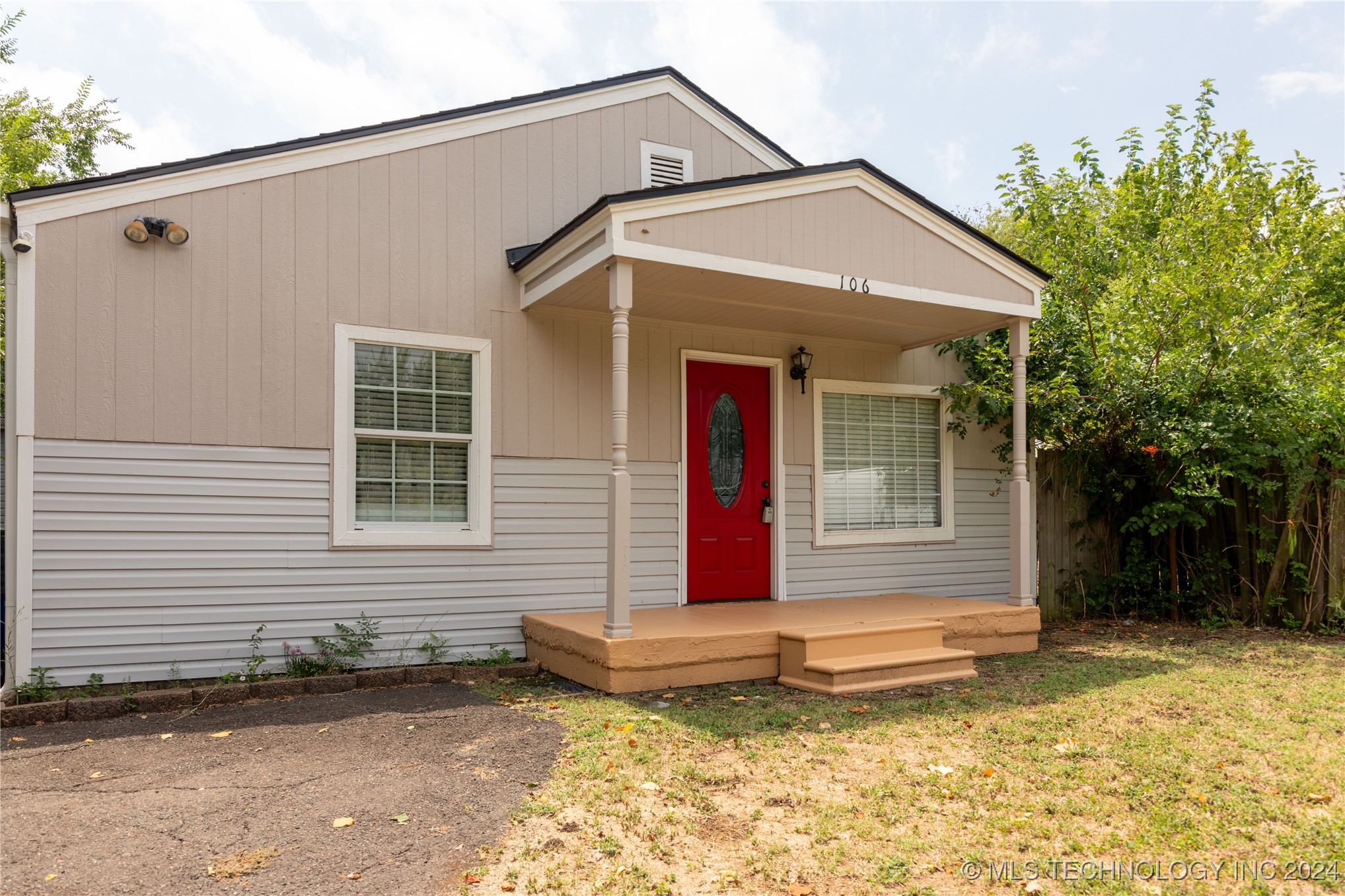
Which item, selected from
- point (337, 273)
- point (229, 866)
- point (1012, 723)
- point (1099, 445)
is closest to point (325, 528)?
point (337, 273)

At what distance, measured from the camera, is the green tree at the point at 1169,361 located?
7.68 m

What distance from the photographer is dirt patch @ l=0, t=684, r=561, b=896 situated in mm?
2771

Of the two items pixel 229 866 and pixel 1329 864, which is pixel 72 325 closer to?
pixel 229 866

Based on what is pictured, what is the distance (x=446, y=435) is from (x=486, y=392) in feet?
1.42

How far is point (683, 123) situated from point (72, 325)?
4.91 m

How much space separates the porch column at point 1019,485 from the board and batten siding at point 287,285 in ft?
11.5

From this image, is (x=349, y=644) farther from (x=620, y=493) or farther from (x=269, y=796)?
(x=269, y=796)

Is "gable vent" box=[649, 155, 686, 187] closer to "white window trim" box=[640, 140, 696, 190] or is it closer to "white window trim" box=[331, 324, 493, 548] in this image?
"white window trim" box=[640, 140, 696, 190]

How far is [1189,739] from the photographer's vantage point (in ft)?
14.1

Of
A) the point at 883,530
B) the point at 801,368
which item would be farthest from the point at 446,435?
the point at 883,530

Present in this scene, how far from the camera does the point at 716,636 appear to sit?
18.4 ft

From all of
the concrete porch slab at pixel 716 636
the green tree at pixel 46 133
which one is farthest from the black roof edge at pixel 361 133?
→ the green tree at pixel 46 133

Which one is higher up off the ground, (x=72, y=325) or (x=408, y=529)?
(x=72, y=325)

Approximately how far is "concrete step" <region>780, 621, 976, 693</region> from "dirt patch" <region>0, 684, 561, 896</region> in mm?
1804
